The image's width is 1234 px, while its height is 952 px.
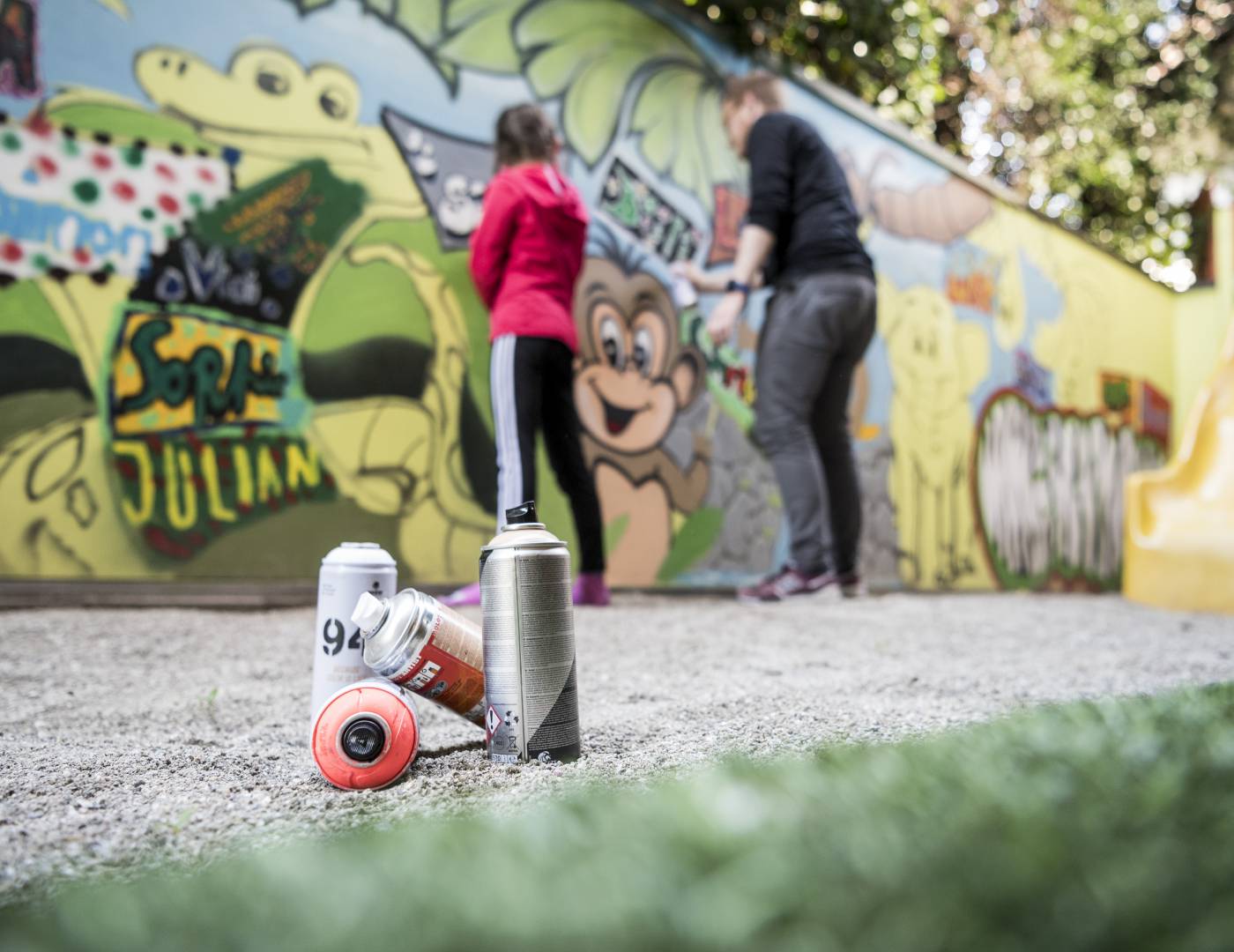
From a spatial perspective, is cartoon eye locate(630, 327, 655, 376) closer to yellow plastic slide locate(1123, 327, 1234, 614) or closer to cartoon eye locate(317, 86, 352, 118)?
cartoon eye locate(317, 86, 352, 118)

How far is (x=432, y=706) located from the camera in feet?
6.48

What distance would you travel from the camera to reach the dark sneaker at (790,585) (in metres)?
4.00

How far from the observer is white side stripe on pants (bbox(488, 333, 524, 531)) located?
10.6 ft

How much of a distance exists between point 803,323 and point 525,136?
4.65 ft

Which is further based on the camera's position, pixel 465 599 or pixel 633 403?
pixel 633 403

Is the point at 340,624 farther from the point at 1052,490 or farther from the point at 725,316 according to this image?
the point at 1052,490

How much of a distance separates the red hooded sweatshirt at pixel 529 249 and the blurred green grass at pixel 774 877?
2.79 m

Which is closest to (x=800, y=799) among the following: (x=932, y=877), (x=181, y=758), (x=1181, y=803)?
(x=932, y=877)

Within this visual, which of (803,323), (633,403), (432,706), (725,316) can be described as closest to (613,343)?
(633,403)

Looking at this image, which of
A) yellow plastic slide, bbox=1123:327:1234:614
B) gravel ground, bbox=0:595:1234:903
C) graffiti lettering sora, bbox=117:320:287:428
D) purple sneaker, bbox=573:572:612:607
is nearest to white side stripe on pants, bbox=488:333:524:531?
purple sneaker, bbox=573:572:612:607

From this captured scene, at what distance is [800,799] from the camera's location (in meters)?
0.67

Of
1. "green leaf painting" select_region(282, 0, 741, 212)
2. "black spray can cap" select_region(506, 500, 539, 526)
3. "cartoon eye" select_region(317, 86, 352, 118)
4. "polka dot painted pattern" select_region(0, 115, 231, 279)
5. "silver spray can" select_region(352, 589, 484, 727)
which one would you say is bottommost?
"silver spray can" select_region(352, 589, 484, 727)

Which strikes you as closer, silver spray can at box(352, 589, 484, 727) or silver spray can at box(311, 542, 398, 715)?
silver spray can at box(352, 589, 484, 727)

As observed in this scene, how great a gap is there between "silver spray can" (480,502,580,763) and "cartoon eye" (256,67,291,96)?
3076 mm
